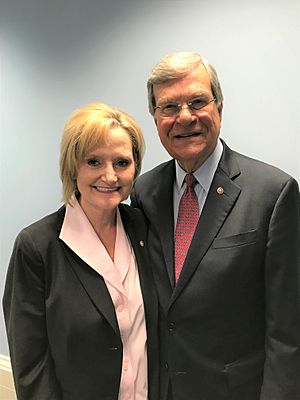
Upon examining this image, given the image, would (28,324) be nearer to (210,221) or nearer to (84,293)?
(84,293)

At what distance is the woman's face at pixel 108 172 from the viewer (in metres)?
1.37

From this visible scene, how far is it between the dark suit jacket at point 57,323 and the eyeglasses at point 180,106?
1.70ft

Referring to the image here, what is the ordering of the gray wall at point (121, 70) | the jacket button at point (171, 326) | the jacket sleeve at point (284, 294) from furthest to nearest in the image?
the gray wall at point (121, 70)
the jacket button at point (171, 326)
the jacket sleeve at point (284, 294)

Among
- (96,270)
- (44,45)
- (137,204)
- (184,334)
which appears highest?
(44,45)

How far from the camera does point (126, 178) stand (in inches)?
56.0

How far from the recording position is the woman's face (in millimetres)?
1371

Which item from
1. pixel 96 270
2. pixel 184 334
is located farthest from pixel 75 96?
pixel 184 334

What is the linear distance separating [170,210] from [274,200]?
1.20 feet

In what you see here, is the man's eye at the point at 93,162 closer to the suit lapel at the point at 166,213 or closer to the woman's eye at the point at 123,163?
the woman's eye at the point at 123,163

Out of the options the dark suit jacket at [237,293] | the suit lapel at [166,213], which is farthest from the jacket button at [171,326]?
the suit lapel at [166,213]

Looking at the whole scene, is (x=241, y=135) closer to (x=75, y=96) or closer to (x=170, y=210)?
(x=170, y=210)

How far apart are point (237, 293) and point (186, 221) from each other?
0.29 metres

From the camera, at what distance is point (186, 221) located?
1461mm

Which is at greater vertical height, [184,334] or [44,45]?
[44,45]
